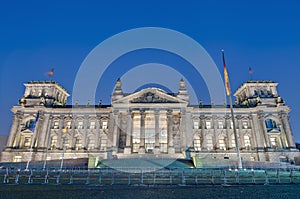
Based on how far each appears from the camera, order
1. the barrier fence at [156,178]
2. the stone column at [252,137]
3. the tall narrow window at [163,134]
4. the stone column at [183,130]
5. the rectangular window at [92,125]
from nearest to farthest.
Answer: the barrier fence at [156,178]
the stone column at [183,130]
the tall narrow window at [163,134]
the stone column at [252,137]
the rectangular window at [92,125]

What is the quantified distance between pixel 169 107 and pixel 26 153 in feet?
128

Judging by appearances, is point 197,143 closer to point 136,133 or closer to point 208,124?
point 208,124

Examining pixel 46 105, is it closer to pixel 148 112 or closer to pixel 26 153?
pixel 26 153

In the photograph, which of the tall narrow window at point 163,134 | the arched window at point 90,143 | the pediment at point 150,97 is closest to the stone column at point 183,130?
the pediment at point 150,97

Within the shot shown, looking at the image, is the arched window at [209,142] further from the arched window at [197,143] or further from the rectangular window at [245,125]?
the rectangular window at [245,125]

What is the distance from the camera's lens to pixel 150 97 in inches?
2138

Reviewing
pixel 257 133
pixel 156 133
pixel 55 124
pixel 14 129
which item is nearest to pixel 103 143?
pixel 55 124

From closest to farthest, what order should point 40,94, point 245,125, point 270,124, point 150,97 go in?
point 150,97
point 270,124
point 245,125
point 40,94

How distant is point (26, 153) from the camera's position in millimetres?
51906

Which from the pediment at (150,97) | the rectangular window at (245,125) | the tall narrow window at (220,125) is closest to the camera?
the pediment at (150,97)

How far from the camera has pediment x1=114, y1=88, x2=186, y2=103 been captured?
53594 mm

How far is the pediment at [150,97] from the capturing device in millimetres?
53594

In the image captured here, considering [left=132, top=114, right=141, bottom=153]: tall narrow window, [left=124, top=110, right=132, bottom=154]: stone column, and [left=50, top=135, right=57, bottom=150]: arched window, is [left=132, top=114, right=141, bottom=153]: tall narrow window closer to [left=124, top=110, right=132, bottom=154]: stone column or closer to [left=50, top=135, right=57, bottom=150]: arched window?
[left=124, top=110, right=132, bottom=154]: stone column

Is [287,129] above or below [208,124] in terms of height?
below
